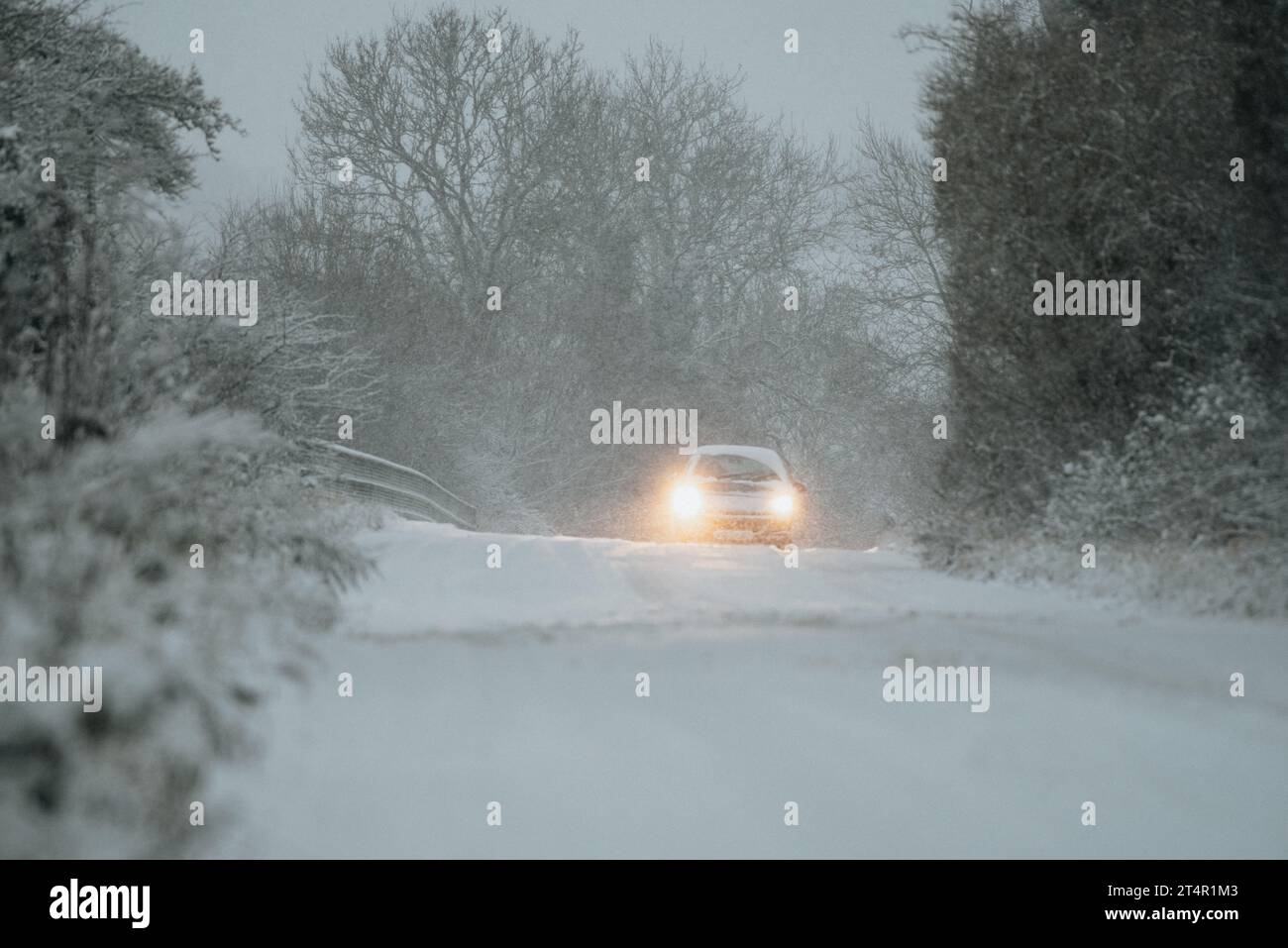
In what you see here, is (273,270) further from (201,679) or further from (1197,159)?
(201,679)

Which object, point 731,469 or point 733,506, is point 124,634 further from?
point 731,469

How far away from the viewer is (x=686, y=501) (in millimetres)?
17344

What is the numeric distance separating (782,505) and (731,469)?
1514 millimetres

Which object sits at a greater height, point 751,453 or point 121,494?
point 751,453

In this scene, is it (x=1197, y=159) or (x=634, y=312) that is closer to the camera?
(x=1197, y=159)

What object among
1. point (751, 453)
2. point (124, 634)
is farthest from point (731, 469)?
point (124, 634)

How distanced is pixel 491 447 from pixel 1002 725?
1165 inches

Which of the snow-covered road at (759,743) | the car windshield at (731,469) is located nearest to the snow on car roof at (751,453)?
the car windshield at (731,469)

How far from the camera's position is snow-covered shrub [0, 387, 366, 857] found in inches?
141

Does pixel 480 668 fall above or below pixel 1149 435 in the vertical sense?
below

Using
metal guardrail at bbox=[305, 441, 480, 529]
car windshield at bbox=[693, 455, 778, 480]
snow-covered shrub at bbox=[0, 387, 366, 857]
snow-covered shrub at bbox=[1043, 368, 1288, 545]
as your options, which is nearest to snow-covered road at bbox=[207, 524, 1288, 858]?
snow-covered shrub at bbox=[0, 387, 366, 857]
